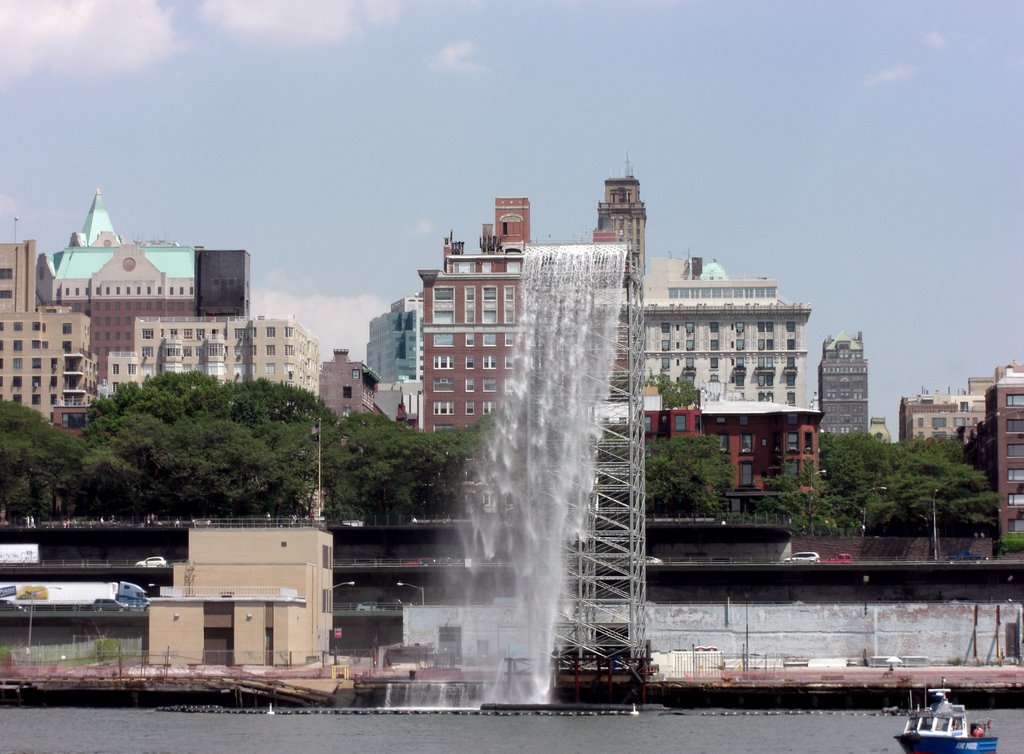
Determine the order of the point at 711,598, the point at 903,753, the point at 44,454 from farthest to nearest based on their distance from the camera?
1. the point at 44,454
2. the point at 711,598
3. the point at 903,753

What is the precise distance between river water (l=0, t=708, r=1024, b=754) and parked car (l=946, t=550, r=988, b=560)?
5657 centimetres

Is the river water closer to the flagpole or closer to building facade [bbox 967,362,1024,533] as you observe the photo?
the flagpole

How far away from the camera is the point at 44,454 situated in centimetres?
17225

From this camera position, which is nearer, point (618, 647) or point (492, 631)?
point (618, 647)

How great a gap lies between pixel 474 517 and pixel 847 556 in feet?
112

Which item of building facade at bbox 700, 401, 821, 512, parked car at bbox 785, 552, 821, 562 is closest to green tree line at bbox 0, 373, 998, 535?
parked car at bbox 785, 552, 821, 562

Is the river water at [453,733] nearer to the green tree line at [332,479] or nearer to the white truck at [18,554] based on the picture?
the white truck at [18,554]

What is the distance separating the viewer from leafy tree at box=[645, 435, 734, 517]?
170 metres

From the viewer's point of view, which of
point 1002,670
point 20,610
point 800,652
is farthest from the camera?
point 20,610

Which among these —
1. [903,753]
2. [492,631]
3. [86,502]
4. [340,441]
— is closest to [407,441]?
[340,441]

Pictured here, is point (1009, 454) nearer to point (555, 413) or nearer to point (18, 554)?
point (555, 413)

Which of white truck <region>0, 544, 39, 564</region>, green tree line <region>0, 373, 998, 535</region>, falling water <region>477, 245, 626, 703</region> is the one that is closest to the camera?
falling water <region>477, 245, 626, 703</region>

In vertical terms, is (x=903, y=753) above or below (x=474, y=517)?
below

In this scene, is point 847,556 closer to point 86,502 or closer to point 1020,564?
point 1020,564
